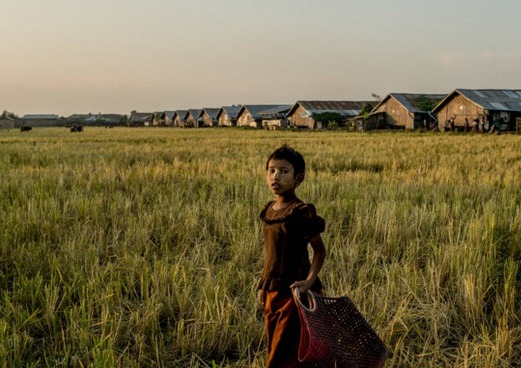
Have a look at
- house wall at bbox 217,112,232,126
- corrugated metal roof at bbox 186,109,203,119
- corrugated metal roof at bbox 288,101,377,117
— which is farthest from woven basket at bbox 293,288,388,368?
corrugated metal roof at bbox 186,109,203,119

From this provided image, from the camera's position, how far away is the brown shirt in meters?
1.89

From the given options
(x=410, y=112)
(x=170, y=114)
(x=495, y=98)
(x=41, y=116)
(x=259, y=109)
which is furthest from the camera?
(x=41, y=116)

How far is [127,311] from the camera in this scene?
273 centimetres


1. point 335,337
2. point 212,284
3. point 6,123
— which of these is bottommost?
point 212,284

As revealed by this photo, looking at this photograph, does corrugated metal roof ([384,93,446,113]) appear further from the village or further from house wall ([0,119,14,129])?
house wall ([0,119,14,129])

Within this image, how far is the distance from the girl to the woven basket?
134 millimetres

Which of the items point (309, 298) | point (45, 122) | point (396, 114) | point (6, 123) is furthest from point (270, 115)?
point (45, 122)

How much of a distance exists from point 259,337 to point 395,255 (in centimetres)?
164

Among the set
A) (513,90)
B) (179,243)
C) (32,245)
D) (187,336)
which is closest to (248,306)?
(187,336)

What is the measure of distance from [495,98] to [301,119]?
926 inches

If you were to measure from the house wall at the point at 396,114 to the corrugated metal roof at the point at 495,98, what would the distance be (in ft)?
21.9

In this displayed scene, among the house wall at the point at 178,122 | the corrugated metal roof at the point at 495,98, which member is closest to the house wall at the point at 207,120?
the house wall at the point at 178,122

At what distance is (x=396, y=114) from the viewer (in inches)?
1893

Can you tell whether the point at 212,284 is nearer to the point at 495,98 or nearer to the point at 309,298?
the point at 309,298
